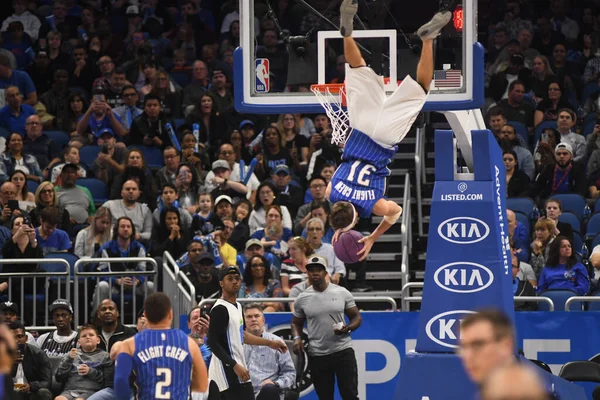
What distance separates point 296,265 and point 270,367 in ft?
6.78

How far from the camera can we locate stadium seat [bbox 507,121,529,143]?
17.7 metres

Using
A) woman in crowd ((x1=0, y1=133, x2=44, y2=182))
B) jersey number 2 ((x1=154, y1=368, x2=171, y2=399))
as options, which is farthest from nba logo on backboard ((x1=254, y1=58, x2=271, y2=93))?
woman in crowd ((x1=0, y1=133, x2=44, y2=182))

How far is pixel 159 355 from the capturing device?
912 cm

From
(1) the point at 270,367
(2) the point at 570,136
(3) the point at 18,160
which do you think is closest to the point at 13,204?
(3) the point at 18,160

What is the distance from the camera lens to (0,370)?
213 inches

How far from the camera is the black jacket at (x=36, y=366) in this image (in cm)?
1309

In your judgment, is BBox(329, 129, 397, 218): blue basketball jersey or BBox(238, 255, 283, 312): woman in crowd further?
BBox(238, 255, 283, 312): woman in crowd

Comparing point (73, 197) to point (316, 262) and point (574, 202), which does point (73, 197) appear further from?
point (574, 202)

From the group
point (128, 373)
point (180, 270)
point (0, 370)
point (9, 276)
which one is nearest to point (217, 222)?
point (180, 270)

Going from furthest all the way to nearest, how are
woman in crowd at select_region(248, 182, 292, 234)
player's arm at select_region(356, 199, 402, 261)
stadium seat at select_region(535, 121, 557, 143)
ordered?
stadium seat at select_region(535, 121, 557, 143), woman in crowd at select_region(248, 182, 292, 234), player's arm at select_region(356, 199, 402, 261)

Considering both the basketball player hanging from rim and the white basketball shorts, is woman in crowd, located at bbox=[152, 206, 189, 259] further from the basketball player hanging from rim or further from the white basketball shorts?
the white basketball shorts

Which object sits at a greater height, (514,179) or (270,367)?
(514,179)

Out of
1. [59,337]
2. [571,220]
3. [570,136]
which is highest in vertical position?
[570,136]

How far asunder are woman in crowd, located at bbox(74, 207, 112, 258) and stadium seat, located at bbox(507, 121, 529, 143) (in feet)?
20.5
